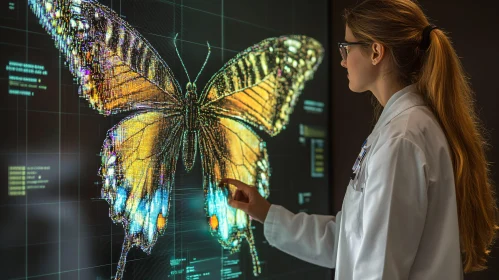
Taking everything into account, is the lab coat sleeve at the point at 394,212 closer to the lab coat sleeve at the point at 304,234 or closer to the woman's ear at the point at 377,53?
the woman's ear at the point at 377,53

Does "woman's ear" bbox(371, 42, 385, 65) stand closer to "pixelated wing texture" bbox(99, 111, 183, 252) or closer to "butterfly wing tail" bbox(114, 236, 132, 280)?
"pixelated wing texture" bbox(99, 111, 183, 252)

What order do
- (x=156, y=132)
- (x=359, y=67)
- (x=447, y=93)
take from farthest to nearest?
(x=156, y=132) → (x=359, y=67) → (x=447, y=93)

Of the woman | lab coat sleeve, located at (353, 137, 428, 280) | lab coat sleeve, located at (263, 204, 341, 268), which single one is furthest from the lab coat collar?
lab coat sleeve, located at (263, 204, 341, 268)

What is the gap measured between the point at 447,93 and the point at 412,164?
0.69 feet

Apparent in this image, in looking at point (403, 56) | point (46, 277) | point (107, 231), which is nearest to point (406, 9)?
point (403, 56)

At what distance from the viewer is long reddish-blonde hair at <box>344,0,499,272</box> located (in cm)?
120

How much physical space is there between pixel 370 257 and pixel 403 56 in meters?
0.46

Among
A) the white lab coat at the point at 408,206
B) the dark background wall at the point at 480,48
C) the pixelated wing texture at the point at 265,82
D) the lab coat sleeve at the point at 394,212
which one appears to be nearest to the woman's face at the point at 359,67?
the white lab coat at the point at 408,206

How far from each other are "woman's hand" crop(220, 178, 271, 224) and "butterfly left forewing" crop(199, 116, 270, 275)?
0.09 ft

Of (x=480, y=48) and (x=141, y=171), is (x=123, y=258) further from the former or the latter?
(x=480, y=48)

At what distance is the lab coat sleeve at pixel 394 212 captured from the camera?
1.09 m

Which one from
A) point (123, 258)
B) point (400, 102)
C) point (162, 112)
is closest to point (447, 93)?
point (400, 102)

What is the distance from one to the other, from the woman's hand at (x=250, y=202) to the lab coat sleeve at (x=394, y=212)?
51 cm

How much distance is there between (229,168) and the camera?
162 cm
